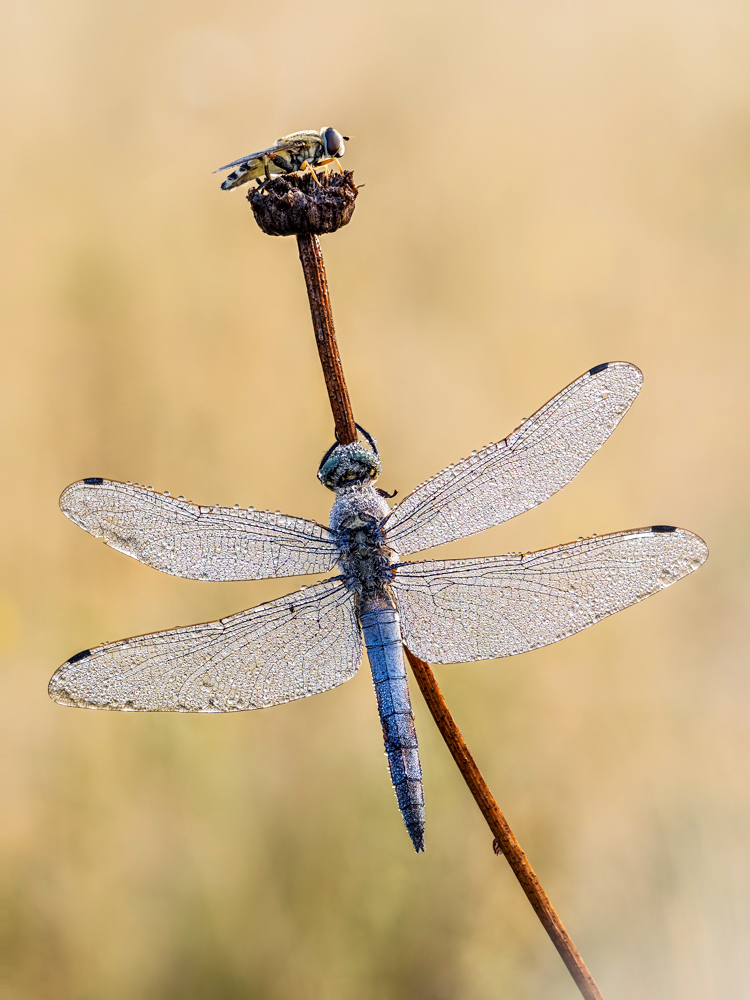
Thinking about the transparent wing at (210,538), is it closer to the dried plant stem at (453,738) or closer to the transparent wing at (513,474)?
the transparent wing at (513,474)

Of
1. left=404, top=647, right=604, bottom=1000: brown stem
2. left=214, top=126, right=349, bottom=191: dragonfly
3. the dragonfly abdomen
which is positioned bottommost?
left=404, top=647, right=604, bottom=1000: brown stem

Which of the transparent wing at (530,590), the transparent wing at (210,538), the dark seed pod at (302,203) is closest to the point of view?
the dark seed pod at (302,203)

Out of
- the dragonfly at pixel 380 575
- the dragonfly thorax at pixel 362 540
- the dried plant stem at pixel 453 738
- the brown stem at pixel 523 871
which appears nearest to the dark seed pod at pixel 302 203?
the dried plant stem at pixel 453 738

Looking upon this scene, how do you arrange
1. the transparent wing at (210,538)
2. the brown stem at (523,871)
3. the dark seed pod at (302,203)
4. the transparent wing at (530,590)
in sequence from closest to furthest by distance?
the brown stem at (523,871) < the dark seed pod at (302,203) < the transparent wing at (530,590) < the transparent wing at (210,538)

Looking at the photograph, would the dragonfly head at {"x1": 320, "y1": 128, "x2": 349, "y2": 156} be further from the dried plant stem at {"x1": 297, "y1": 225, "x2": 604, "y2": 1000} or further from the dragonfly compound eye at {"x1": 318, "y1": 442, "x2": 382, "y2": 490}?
the dragonfly compound eye at {"x1": 318, "y1": 442, "x2": 382, "y2": 490}

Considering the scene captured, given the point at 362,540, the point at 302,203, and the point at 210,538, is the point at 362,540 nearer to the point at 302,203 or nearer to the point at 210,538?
the point at 210,538

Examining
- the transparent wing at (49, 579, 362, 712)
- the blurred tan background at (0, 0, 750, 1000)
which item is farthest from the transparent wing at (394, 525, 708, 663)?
the blurred tan background at (0, 0, 750, 1000)

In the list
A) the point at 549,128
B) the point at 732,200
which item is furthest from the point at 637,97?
the point at 732,200

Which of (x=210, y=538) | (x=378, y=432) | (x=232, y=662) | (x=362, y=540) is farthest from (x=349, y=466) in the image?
(x=378, y=432)
